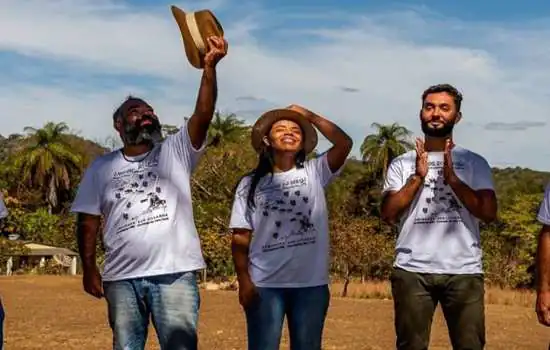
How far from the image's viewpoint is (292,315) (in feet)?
18.6

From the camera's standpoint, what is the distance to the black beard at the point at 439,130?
224 inches

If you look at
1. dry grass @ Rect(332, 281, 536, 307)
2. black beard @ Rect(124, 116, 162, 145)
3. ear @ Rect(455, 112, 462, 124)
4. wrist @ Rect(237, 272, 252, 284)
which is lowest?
dry grass @ Rect(332, 281, 536, 307)

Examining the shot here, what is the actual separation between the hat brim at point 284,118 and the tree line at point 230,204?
18.0 meters

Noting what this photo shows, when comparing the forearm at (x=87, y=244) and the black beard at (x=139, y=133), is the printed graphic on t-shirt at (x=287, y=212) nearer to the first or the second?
the black beard at (x=139, y=133)

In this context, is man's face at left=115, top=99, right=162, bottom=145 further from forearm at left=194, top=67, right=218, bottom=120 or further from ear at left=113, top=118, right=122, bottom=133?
forearm at left=194, top=67, right=218, bottom=120

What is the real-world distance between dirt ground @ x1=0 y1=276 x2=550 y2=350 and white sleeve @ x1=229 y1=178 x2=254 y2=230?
7.00 metres

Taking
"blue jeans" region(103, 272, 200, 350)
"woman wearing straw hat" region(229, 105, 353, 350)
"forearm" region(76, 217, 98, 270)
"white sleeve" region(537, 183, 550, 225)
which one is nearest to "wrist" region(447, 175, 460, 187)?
"white sleeve" region(537, 183, 550, 225)

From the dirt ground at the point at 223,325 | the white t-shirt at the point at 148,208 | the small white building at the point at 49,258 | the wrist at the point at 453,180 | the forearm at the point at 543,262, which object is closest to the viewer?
the forearm at the point at 543,262

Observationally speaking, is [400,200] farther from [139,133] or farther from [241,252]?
[139,133]

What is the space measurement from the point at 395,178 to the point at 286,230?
0.75 meters

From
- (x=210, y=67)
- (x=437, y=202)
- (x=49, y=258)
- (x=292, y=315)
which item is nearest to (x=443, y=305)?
(x=437, y=202)

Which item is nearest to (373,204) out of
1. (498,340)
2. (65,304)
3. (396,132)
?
(396,132)

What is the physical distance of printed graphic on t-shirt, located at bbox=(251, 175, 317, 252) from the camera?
567 centimetres

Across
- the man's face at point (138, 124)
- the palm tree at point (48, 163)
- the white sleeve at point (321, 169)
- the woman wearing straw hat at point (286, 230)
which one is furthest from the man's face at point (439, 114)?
the palm tree at point (48, 163)
